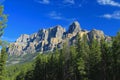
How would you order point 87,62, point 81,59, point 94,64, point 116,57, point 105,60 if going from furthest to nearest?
1. point 87,62
2. point 94,64
3. point 81,59
4. point 105,60
5. point 116,57

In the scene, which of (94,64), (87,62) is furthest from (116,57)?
(87,62)

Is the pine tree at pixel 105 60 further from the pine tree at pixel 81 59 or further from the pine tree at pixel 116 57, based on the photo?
the pine tree at pixel 81 59

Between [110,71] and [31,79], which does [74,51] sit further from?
[31,79]

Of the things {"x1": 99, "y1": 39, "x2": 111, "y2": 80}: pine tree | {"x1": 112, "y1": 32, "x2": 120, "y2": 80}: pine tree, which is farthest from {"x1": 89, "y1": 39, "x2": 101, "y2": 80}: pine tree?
{"x1": 112, "y1": 32, "x2": 120, "y2": 80}: pine tree

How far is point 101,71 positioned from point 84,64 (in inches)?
193

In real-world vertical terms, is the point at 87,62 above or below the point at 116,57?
Answer: above

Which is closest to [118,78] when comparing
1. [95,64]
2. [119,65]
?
[119,65]

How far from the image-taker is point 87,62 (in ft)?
268

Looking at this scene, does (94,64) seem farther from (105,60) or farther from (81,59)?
(105,60)

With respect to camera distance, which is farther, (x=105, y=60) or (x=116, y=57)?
(x=105, y=60)

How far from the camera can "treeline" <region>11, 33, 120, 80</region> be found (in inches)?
2851

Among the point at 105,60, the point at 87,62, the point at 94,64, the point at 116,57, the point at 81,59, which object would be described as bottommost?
the point at 116,57

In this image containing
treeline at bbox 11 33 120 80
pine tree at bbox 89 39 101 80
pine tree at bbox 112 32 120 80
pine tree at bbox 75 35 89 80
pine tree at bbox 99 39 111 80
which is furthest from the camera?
pine tree at bbox 89 39 101 80

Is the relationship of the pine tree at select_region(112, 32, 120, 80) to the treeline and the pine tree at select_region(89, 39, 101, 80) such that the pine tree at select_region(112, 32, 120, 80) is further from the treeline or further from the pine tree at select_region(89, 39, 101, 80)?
the pine tree at select_region(89, 39, 101, 80)
